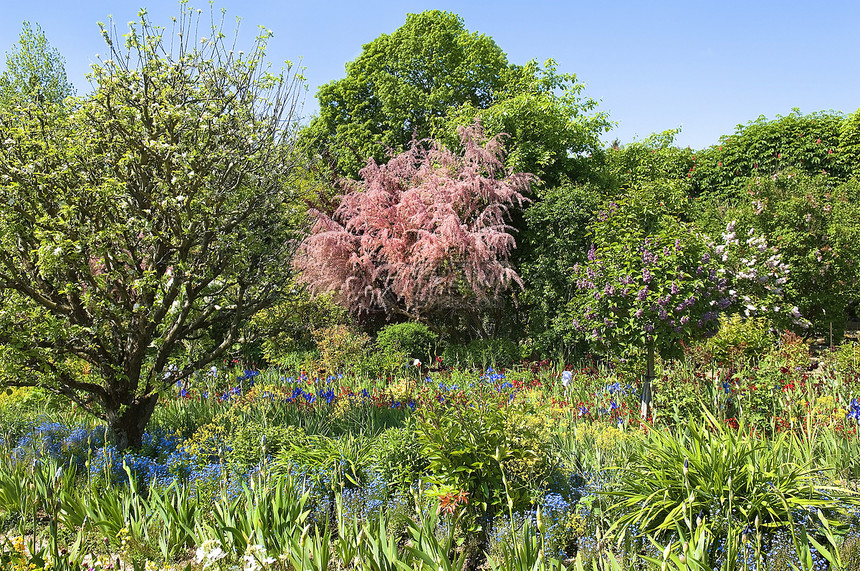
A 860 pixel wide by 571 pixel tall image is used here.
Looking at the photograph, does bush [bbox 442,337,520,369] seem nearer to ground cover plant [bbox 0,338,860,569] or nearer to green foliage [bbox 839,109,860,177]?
ground cover plant [bbox 0,338,860,569]

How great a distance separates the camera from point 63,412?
6309 mm

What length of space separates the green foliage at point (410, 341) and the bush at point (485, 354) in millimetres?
448

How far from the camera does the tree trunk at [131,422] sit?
4879 millimetres

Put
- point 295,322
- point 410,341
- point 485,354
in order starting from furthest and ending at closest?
point 295,322 < point 410,341 < point 485,354

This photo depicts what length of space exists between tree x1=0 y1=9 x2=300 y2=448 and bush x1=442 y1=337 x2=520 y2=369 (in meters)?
4.16

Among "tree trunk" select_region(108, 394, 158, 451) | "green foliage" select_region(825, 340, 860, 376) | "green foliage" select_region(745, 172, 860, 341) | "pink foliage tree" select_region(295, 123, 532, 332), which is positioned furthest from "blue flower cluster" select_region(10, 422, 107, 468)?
"green foliage" select_region(745, 172, 860, 341)

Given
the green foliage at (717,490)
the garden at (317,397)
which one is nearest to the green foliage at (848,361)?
the garden at (317,397)

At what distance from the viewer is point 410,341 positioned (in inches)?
369

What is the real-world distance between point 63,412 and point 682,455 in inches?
232

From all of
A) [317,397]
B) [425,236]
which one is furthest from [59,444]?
[425,236]

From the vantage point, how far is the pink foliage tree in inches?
354

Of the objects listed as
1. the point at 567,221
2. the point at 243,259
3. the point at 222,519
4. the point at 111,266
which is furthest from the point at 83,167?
the point at 567,221

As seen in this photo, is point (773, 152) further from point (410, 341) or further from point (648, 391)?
point (648, 391)

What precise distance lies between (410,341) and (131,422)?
490cm
